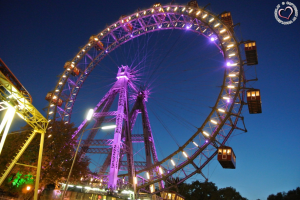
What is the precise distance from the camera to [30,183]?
23.8 m

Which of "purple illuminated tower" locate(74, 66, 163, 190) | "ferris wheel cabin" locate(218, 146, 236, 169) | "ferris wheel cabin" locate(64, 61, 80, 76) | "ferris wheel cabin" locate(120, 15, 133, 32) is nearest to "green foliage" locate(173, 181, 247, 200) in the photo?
"purple illuminated tower" locate(74, 66, 163, 190)

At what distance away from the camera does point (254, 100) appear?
78.8 ft

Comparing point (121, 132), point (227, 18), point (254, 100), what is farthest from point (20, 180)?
point (227, 18)

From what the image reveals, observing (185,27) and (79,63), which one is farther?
(79,63)

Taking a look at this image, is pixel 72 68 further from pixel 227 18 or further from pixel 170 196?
Answer: pixel 170 196

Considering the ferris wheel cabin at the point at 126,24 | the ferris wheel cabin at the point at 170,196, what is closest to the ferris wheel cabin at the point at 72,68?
the ferris wheel cabin at the point at 126,24

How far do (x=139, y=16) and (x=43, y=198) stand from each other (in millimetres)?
30291

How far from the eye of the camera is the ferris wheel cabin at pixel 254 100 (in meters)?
24.1

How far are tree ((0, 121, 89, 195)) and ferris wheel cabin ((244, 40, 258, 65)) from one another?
26.0 metres

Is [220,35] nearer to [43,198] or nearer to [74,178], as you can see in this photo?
[74,178]

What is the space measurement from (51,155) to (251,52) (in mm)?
28590

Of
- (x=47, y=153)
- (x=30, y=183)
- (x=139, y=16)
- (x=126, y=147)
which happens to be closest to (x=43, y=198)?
(x=30, y=183)

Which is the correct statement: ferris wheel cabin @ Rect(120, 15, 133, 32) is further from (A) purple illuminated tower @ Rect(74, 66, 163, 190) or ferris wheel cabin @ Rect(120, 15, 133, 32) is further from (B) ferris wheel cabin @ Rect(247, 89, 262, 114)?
(B) ferris wheel cabin @ Rect(247, 89, 262, 114)

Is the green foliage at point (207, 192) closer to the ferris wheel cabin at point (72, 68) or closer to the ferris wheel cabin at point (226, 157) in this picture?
the ferris wheel cabin at point (226, 157)
